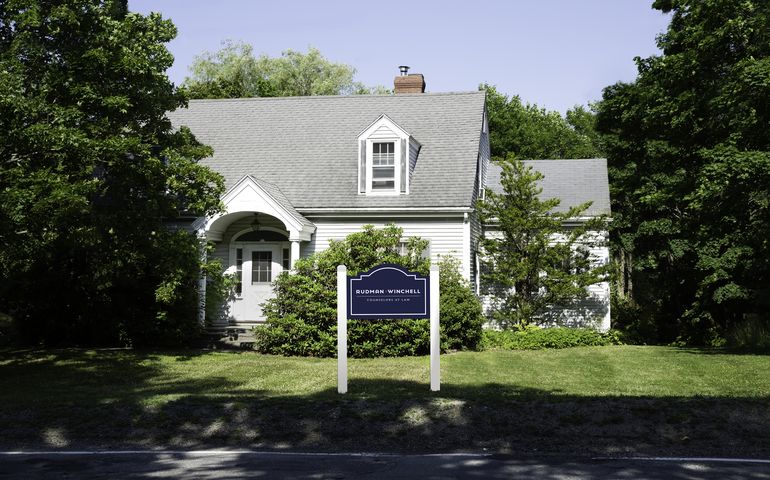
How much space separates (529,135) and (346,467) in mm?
40004

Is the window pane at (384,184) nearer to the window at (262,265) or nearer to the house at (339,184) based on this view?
the house at (339,184)

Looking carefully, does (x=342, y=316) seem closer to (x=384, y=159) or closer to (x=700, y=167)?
(x=384, y=159)

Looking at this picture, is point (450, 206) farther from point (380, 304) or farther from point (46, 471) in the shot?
point (46, 471)

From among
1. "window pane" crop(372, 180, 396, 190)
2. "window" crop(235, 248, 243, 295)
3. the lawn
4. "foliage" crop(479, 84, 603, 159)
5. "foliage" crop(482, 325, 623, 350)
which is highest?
"foliage" crop(479, 84, 603, 159)

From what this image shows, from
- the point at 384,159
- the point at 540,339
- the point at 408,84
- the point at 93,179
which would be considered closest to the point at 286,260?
the point at 384,159

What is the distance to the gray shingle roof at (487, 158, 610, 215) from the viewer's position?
2598cm

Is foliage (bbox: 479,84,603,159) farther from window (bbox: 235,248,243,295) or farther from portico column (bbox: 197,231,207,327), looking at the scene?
portico column (bbox: 197,231,207,327)

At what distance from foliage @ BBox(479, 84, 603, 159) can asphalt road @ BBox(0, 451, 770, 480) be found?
3567 centimetres

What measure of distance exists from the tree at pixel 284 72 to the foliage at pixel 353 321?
30980mm

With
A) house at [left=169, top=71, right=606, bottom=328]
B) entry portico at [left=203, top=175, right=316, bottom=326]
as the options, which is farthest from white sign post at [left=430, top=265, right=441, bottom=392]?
entry portico at [left=203, top=175, right=316, bottom=326]

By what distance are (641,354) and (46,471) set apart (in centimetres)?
1490

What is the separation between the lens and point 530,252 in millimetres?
23312

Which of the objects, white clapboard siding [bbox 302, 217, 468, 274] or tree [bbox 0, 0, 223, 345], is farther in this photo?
white clapboard siding [bbox 302, 217, 468, 274]

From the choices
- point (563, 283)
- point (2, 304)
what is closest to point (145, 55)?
point (2, 304)
